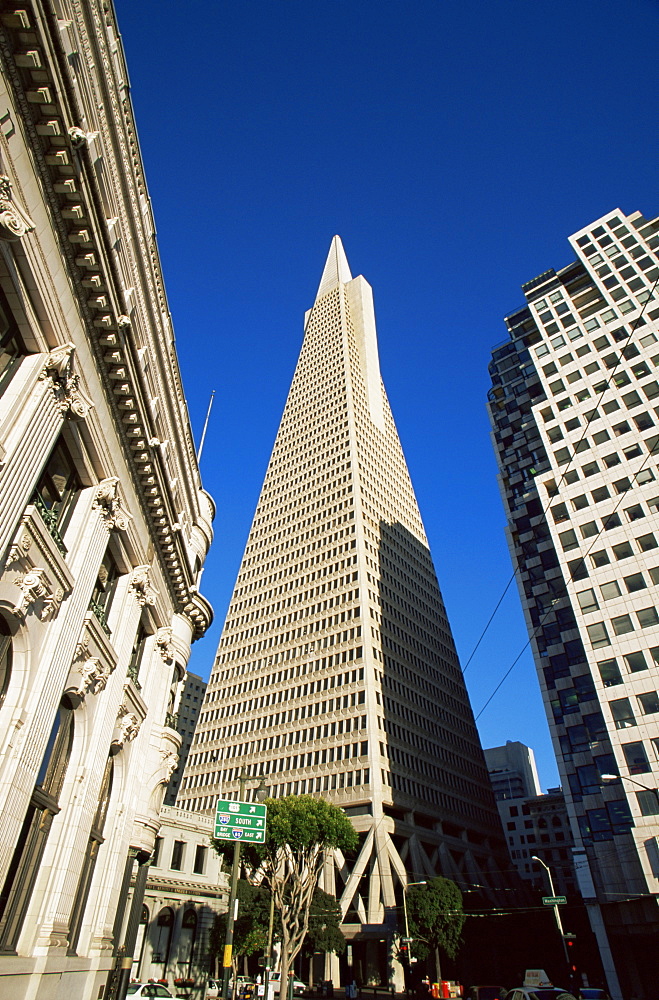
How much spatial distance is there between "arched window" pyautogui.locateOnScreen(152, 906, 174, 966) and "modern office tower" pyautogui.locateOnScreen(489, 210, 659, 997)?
3246cm

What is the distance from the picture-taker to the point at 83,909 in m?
20.6

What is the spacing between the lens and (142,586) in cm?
2427

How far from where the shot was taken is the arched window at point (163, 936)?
44.5 metres

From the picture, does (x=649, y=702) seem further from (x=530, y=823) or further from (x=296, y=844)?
(x=530, y=823)

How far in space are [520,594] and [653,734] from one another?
28.2m

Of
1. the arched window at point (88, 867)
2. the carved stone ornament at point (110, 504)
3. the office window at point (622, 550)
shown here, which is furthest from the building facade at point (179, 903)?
the office window at point (622, 550)

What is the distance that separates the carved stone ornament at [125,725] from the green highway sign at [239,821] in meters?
5.61

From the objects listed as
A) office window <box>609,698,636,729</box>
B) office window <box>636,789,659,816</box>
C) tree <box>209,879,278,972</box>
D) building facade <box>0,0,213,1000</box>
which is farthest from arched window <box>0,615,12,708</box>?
office window <box>609,698,636,729</box>

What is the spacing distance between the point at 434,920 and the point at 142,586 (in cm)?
4859

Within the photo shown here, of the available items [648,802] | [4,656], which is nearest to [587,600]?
[648,802]

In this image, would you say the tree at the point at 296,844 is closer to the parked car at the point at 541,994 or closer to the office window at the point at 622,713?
the office window at the point at 622,713

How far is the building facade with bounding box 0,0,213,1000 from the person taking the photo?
14.0 metres

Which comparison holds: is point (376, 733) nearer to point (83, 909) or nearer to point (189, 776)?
point (189, 776)

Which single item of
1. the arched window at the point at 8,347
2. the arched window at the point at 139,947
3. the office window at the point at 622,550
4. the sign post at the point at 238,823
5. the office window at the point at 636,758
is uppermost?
the office window at the point at 622,550
